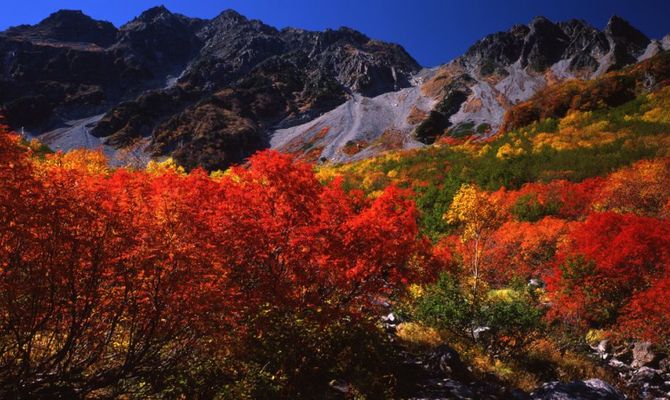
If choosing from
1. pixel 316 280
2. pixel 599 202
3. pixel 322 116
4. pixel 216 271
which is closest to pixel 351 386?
pixel 316 280

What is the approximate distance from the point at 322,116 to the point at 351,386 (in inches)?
5215

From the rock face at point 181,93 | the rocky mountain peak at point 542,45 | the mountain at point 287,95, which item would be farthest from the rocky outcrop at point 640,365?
the rocky mountain peak at point 542,45

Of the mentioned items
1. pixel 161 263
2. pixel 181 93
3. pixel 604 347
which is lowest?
pixel 604 347

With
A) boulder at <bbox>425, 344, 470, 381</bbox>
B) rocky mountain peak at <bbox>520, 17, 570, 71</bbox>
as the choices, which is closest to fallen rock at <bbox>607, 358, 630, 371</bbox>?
boulder at <bbox>425, 344, 470, 381</bbox>

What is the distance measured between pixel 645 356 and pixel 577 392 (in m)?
6.22

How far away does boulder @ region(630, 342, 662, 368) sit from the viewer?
13893mm

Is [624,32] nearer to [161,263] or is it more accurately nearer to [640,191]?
[640,191]

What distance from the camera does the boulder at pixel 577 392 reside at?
391 inches

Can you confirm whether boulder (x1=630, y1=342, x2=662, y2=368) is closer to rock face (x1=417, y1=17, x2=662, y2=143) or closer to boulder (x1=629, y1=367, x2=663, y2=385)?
boulder (x1=629, y1=367, x2=663, y2=385)

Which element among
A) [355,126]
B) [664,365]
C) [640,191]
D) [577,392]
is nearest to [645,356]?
[664,365]

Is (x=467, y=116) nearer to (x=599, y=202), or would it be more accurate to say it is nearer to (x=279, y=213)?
(x=599, y=202)

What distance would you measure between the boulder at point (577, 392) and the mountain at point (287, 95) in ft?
270

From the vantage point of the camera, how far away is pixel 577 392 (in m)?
10.0

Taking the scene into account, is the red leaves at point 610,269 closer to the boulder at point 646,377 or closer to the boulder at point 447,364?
the boulder at point 646,377
